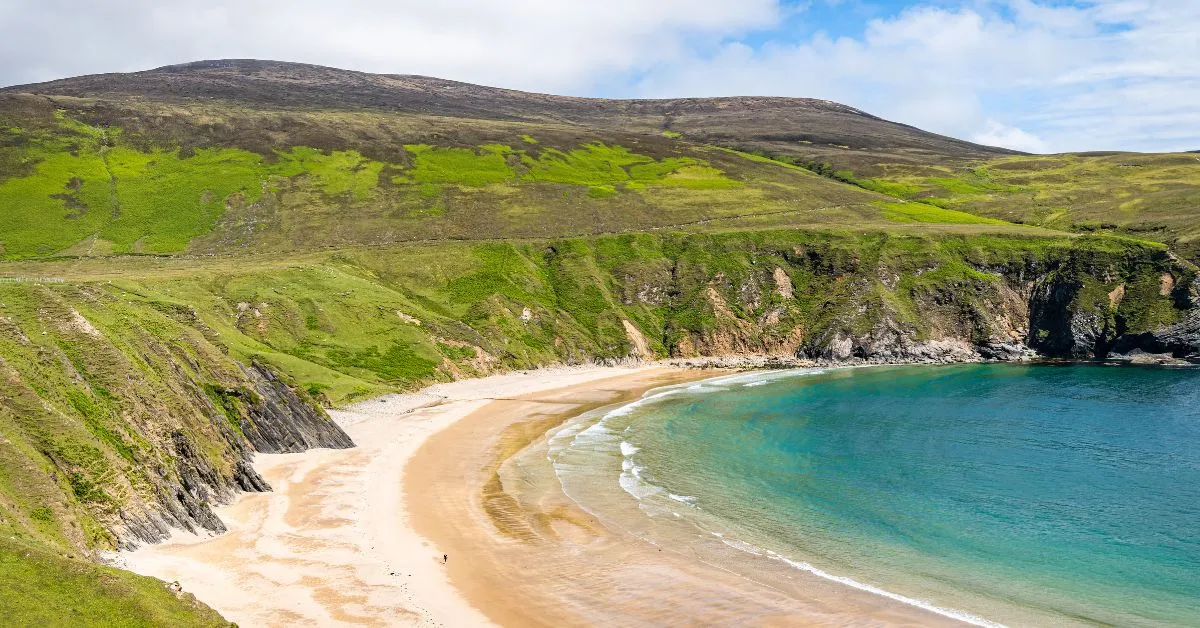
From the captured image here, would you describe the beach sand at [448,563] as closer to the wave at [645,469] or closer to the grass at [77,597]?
the wave at [645,469]

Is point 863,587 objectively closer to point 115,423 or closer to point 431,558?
point 431,558

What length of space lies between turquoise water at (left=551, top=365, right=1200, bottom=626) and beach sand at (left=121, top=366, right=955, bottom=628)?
3678 mm

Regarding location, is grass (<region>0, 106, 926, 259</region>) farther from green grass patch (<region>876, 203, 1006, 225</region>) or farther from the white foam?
the white foam

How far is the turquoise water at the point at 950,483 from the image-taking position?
4000 cm

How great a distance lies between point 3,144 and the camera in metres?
162

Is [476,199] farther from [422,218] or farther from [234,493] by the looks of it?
[234,493]

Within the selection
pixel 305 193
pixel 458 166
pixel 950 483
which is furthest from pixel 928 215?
pixel 305 193

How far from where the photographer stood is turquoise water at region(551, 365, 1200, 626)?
40000 millimetres

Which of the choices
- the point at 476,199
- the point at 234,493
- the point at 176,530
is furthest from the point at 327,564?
the point at 476,199

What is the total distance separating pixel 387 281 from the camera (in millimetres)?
120062

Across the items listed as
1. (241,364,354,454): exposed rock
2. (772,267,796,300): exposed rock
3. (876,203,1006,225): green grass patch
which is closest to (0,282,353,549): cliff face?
(241,364,354,454): exposed rock

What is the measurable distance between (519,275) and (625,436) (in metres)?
57.1

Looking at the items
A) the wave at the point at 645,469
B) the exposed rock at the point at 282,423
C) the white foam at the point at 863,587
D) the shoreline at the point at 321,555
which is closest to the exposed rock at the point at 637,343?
the wave at the point at 645,469

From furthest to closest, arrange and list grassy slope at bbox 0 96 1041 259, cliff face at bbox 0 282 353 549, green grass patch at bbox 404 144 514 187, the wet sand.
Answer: green grass patch at bbox 404 144 514 187 → grassy slope at bbox 0 96 1041 259 → the wet sand → cliff face at bbox 0 282 353 549
